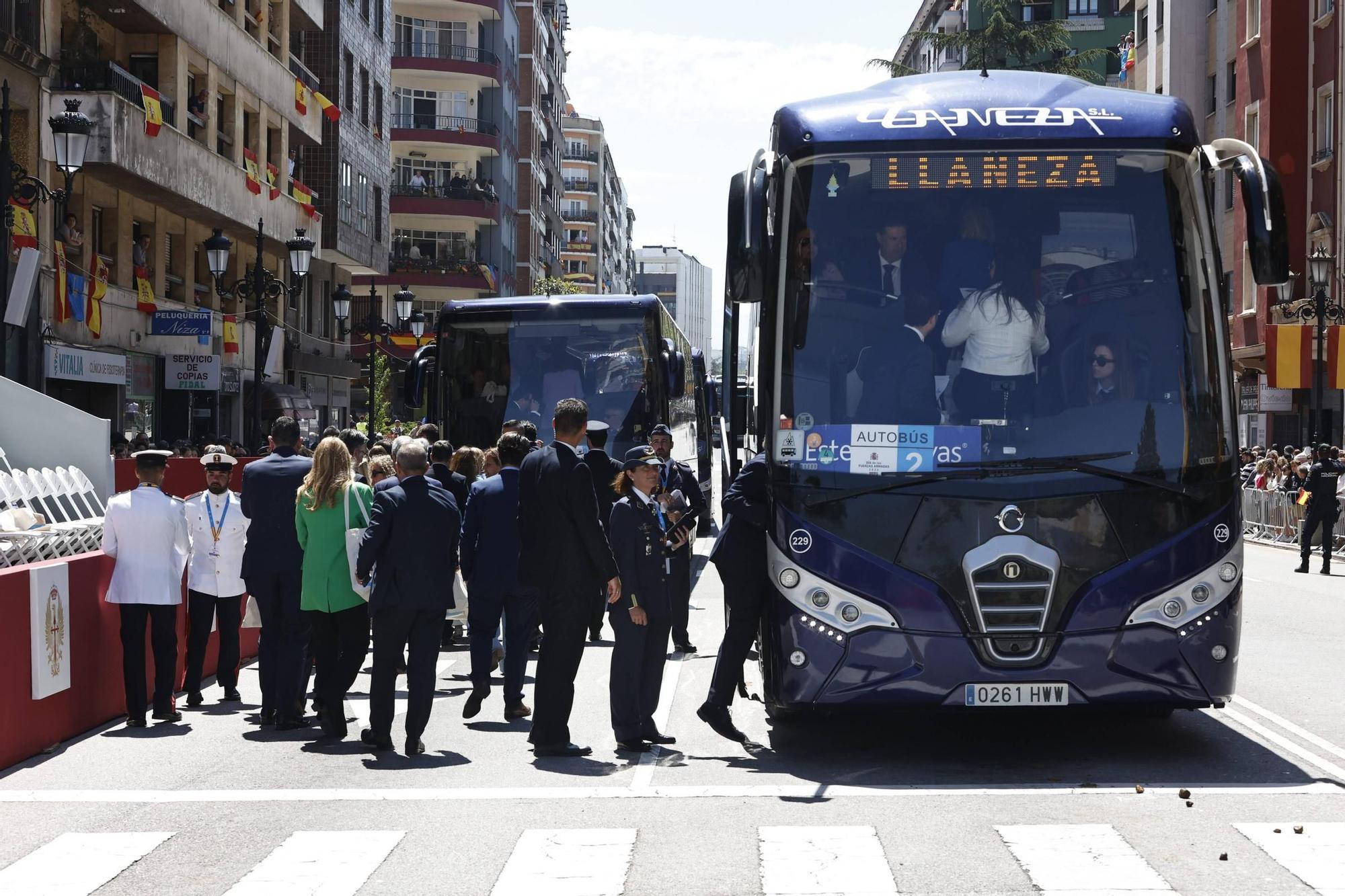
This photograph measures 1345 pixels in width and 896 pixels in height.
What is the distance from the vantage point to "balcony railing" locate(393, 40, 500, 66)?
241 feet

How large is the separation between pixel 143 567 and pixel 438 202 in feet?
196

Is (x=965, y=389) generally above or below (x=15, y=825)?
above

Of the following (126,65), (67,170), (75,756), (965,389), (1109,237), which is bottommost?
(75,756)

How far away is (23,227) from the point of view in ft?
80.8

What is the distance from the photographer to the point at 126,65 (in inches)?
1267

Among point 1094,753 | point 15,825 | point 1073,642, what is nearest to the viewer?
point 15,825

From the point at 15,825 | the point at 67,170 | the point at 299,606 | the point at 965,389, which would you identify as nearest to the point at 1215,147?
the point at 965,389

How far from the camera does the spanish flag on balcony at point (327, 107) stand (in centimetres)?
4309

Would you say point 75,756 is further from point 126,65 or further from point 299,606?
point 126,65

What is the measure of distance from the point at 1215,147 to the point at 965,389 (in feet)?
7.24

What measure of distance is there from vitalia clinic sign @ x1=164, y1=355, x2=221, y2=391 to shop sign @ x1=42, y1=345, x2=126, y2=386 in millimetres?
2324

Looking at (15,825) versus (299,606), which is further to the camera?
(299,606)

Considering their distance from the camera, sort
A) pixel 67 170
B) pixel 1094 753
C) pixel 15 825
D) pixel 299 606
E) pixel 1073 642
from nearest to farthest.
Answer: pixel 15 825 < pixel 1073 642 < pixel 1094 753 < pixel 299 606 < pixel 67 170

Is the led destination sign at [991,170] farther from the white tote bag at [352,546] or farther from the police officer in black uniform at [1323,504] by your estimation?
the police officer in black uniform at [1323,504]
